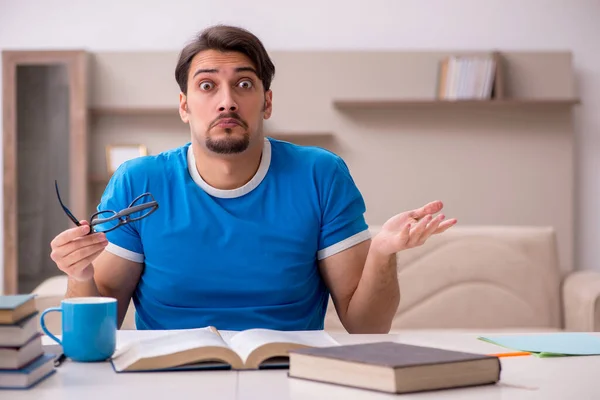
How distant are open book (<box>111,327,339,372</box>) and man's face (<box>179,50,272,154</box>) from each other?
74cm

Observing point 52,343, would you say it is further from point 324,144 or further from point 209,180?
point 324,144

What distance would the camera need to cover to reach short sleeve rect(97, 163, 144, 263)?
71.9 inches

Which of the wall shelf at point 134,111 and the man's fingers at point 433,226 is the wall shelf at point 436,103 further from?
the man's fingers at point 433,226

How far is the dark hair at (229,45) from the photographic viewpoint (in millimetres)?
1898

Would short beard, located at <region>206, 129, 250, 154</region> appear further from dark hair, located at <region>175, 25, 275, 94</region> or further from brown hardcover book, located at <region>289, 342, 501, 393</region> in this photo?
brown hardcover book, located at <region>289, 342, 501, 393</region>

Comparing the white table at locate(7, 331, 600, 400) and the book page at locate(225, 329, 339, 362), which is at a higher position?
the book page at locate(225, 329, 339, 362)

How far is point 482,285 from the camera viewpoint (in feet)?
10.8

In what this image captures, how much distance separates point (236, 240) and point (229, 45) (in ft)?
1.56

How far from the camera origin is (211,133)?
186cm

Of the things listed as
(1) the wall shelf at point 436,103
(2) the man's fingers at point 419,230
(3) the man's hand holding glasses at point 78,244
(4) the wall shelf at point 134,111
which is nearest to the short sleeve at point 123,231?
(3) the man's hand holding glasses at point 78,244

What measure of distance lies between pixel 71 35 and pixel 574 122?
9.22 ft

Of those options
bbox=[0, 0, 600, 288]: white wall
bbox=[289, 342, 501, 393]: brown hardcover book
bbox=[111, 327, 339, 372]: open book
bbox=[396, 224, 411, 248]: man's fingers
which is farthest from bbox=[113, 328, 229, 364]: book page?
bbox=[0, 0, 600, 288]: white wall

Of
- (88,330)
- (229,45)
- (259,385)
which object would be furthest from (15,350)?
(229,45)

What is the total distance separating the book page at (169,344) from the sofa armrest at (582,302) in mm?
2173
